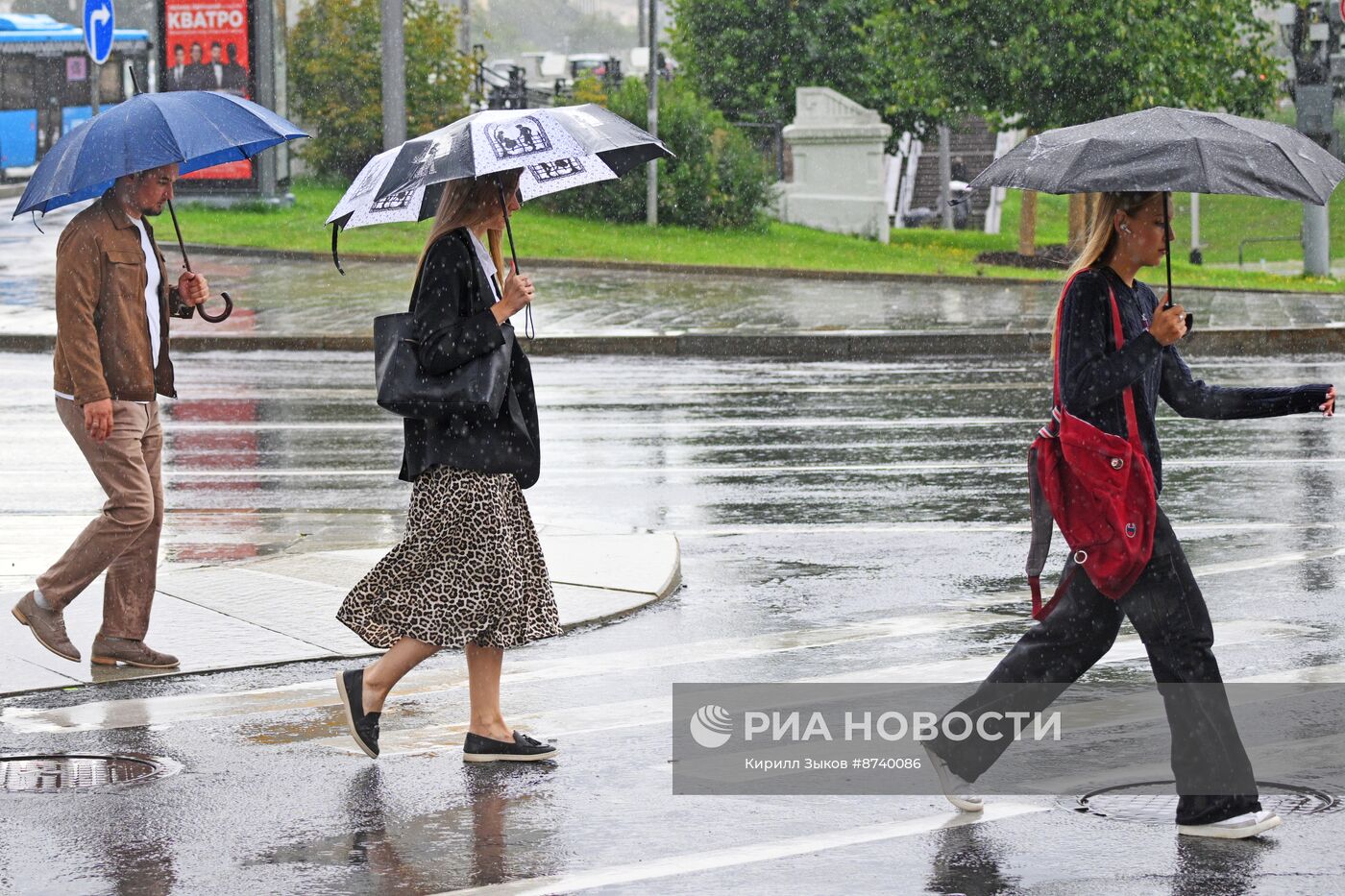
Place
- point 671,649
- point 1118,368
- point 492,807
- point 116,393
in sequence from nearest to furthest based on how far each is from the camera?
point 1118,368, point 492,807, point 116,393, point 671,649

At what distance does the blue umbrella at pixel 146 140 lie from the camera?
6840mm

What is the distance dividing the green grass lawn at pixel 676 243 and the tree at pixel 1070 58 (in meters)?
2.70

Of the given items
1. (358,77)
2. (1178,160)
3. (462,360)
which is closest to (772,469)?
(462,360)

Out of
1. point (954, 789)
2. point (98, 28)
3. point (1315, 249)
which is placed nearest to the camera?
A: point (954, 789)

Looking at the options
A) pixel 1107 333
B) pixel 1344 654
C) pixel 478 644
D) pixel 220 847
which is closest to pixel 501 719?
pixel 478 644

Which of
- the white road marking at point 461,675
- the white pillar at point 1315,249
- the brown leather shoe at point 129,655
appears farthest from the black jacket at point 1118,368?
the white pillar at point 1315,249

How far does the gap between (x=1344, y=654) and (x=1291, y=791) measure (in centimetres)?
183

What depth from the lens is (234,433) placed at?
1399 cm

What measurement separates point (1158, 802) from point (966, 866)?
790 mm

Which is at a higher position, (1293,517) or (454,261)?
(454,261)

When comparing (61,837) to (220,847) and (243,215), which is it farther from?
(243,215)

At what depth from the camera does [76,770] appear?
19.4 ft

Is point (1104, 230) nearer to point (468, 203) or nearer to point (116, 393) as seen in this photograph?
point (468, 203)

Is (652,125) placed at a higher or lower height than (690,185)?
higher
